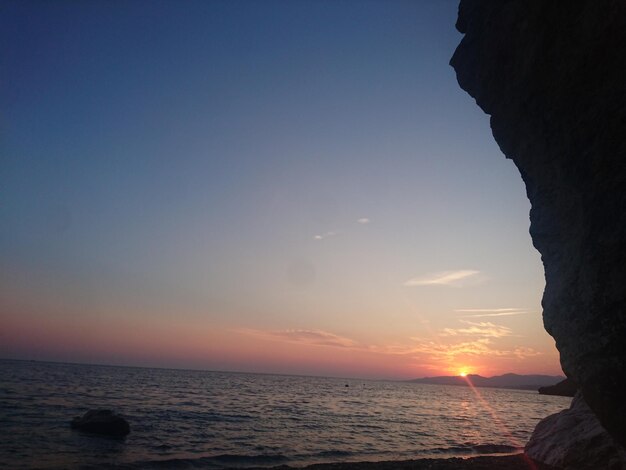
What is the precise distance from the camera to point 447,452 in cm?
2448

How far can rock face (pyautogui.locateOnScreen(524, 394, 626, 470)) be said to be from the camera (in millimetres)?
12591

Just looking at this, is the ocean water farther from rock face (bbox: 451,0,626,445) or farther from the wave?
rock face (bbox: 451,0,626,445)

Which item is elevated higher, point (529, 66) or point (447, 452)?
point (529, 66)

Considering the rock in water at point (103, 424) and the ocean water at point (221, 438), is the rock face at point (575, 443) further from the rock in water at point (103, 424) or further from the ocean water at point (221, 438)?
the rock in water at point (103, 424)

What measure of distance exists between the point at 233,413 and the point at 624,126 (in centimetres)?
4012

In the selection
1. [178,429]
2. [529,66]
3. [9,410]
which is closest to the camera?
[529,66]

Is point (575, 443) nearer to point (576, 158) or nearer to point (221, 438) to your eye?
point (576, 158)

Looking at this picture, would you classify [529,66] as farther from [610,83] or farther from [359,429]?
[359,429]

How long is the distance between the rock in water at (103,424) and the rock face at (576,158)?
2556 centimetres

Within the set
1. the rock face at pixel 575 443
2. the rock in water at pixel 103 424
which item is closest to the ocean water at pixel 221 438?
the rock in water at pixel 103 424

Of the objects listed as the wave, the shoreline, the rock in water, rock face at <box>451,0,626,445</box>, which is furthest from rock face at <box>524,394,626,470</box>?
the rock in water

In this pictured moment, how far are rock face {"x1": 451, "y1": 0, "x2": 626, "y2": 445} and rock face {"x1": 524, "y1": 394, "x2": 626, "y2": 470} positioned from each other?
11.7 feet

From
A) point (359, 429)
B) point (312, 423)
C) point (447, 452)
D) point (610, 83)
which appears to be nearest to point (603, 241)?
point (610, 83)

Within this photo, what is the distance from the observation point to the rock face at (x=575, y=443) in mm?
12591
